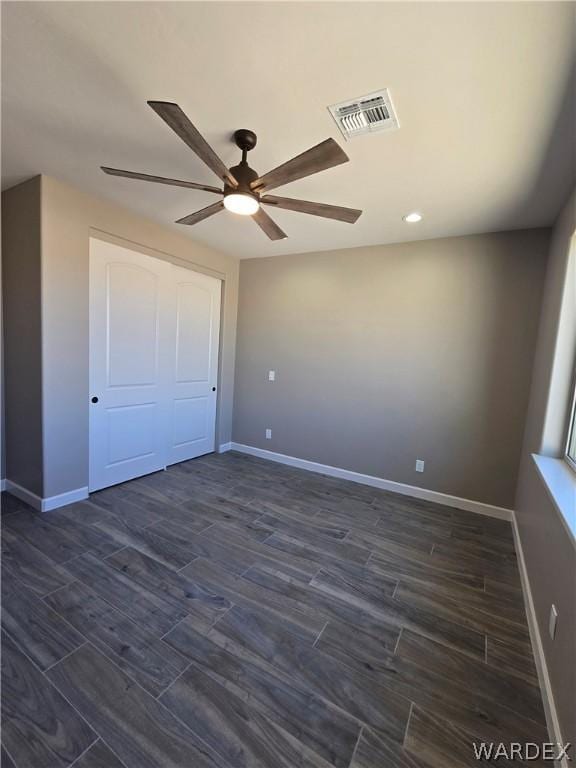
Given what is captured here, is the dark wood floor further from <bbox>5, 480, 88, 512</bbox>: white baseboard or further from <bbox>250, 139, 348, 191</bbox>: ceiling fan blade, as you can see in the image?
<bbox>250, 139, 348, 191</bbox>: ceiling fan blade

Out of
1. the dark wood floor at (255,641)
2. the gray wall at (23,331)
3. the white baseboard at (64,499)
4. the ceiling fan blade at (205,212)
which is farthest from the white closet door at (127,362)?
the ceiling fan blade at (205,212)

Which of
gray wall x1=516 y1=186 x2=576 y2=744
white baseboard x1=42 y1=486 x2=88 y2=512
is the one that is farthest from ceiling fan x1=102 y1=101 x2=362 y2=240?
white baseboard x1=42 y1=486 x2=88 y2=512

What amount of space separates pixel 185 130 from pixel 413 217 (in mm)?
2120

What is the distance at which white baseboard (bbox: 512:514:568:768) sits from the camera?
1.23 meters

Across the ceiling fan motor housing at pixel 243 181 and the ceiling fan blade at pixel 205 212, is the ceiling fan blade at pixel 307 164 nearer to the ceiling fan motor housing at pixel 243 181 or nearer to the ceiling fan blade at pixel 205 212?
the ceiling fan motor housing at pixel 243 181

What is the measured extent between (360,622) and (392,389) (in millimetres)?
2275

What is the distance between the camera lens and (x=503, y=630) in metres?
1.77

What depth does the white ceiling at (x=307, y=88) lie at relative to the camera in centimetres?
119

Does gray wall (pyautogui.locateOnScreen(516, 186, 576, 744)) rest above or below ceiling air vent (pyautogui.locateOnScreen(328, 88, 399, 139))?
below

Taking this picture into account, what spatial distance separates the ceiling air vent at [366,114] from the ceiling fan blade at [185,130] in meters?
0.64

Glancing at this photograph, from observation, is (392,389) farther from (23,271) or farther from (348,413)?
(23,271)

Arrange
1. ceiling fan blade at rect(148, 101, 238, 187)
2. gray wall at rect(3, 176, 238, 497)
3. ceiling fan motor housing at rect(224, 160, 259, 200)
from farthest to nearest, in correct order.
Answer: gray wall at rect(3, 176, 238, 497), ceiling fan motor housing at rect(224, 160, 259, 200), ceiling fan blade at rect(148, 101, 238, 187)

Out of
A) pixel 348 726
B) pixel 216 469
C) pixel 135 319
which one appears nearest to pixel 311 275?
pixel 135 319

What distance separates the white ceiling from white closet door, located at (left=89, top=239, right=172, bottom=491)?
850 millimetres
